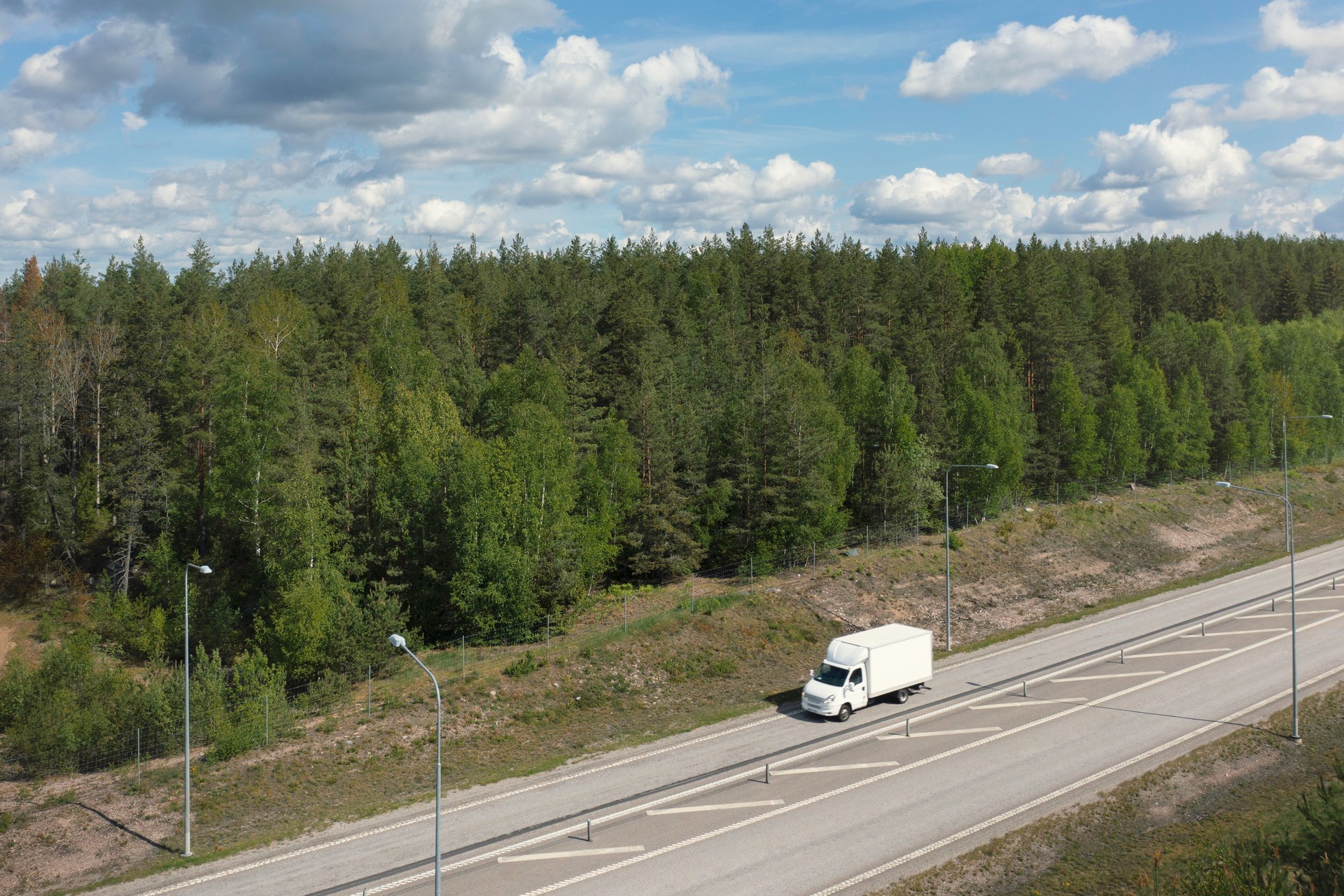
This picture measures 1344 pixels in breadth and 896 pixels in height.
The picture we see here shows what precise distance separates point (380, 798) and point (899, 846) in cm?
1542

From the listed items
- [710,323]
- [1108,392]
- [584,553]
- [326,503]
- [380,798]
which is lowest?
[380,798]

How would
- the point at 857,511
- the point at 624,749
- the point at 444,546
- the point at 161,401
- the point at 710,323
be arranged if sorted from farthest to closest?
1. the point at 710,323
2. the point at 857,511
3. the point at 161,401
4. the point at 444,546
5. the point at 624,749

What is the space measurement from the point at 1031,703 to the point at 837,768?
9784 millimetres

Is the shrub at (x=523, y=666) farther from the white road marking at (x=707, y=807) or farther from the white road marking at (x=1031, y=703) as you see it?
the white road marking at (x=1031, y=703)

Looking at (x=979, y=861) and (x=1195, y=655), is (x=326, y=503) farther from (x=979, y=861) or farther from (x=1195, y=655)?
(x=1195, y=655)

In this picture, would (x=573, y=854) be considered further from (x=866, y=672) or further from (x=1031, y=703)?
(x=1031, y=703)

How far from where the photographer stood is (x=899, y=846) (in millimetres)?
24172

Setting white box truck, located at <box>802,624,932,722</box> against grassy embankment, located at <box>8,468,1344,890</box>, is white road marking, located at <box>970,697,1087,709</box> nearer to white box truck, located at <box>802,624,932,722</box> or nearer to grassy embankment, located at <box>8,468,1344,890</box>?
white box truck, located at <box>802,624,932,722</box>

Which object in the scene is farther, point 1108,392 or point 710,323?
point 1108,392

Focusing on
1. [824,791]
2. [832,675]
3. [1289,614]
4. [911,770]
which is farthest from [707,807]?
[1289,614]

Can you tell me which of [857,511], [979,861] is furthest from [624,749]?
[857,511]

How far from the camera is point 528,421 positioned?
46.1 meters

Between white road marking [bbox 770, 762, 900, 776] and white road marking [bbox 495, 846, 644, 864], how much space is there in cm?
622

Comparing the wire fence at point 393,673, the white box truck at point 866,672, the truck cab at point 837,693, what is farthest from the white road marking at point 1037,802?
the wire fence at point 393,673
